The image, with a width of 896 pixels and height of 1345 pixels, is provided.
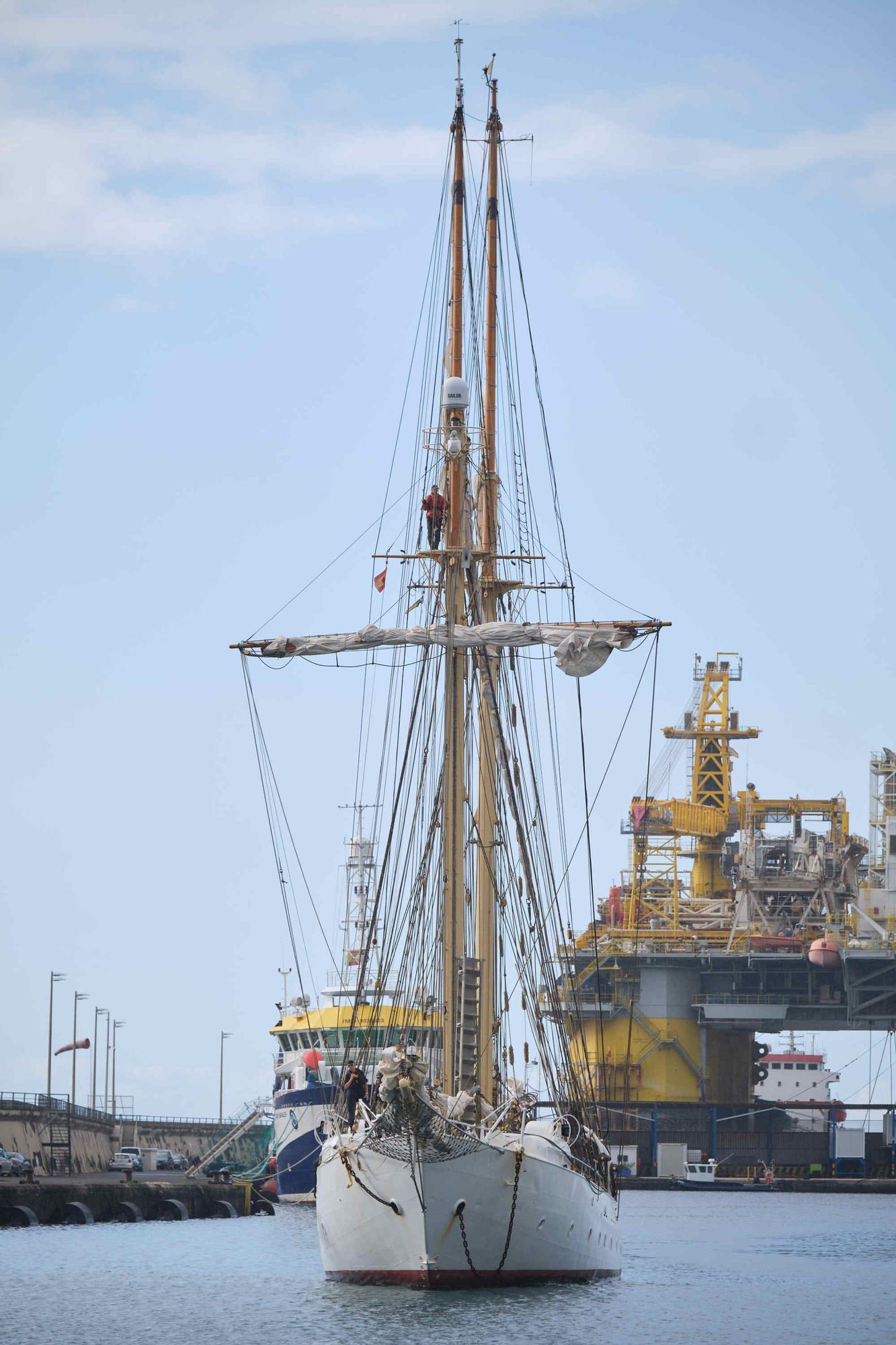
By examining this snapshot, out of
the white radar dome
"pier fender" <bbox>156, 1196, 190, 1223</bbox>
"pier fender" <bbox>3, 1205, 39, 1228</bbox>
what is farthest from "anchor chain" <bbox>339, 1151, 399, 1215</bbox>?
"pier fender" <bbox>156, 1196, 190, 1223</bbox>

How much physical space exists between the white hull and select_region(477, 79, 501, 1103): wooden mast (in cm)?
596

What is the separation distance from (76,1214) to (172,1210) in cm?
943

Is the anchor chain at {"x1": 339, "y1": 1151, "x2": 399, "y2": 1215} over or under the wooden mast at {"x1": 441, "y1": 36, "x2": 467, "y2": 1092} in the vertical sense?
under

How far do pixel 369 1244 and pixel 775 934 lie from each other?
91.7 m

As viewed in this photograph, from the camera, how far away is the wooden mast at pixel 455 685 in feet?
153

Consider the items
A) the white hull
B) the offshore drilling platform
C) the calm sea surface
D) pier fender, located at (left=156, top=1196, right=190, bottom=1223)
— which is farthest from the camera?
the offshore drilling platform

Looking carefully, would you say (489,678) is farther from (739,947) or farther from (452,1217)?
(739,947)

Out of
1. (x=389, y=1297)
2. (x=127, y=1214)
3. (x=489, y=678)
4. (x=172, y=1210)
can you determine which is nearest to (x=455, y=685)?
(x=489, y=678)

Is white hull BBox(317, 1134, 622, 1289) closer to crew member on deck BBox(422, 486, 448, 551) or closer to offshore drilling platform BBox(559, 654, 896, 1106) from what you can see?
crew member on deck BBox(422, 486, 448, 551)

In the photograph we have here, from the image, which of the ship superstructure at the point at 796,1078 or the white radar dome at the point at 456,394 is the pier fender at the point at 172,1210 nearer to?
the white radar dome at the point at 456,394

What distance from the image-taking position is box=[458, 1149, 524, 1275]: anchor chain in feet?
135

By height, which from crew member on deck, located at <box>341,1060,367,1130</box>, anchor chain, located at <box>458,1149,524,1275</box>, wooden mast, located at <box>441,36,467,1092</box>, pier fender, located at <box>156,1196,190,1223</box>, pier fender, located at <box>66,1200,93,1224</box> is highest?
wooden mast, located at <box>441,36,467,1092</box>

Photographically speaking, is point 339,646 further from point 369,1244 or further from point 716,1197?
point 716,1197

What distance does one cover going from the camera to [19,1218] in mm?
64250
